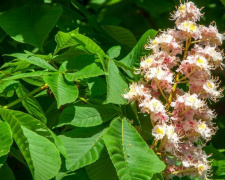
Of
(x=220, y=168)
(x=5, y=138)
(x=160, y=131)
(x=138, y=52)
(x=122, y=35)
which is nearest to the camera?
(x=5, y=138)

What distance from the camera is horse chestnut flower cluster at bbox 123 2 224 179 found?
4.22 ft

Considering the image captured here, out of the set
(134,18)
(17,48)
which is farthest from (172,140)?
(134,18)

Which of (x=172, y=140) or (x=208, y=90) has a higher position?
(x=208, y=90)

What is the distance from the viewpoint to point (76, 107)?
51.2 inches

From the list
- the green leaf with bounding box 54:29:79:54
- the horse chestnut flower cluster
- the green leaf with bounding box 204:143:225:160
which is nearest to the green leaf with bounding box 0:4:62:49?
the green leaf with bounding box 54:29:79:54

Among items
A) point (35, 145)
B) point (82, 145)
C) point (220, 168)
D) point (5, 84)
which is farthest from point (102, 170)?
point (220, 168)

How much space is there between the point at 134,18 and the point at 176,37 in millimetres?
1346

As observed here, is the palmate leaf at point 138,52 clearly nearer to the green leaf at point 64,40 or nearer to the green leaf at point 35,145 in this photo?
the green leaf at point 64,40

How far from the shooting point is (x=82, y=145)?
125 cm

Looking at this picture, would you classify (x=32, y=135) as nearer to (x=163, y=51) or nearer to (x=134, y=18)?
(x=163, y=51)

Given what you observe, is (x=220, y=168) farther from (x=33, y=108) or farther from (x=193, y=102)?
(x=33, y=108)

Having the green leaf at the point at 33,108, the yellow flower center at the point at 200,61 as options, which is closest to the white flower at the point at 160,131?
the yellow flower center at the point at 200,61

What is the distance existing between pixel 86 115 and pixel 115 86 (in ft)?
0.39

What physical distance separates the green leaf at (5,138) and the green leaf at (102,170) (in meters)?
0.28
